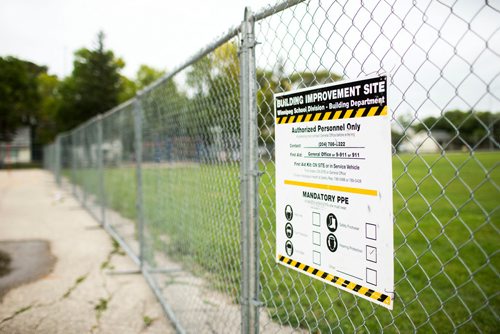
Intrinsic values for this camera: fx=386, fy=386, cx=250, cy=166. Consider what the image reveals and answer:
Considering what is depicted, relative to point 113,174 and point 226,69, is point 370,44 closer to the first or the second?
point 226,69

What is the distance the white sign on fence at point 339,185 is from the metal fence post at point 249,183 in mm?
247

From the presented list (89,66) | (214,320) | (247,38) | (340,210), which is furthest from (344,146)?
(89,66)

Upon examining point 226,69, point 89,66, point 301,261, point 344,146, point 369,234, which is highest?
point 89,66

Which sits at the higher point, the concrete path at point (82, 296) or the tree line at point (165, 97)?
the tree line at point (165, 97)

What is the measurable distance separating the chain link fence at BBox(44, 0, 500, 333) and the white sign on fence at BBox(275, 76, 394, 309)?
0.36ft

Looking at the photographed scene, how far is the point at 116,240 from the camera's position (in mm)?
7297

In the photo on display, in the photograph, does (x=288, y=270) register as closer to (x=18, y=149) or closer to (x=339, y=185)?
(x=339, y=185)

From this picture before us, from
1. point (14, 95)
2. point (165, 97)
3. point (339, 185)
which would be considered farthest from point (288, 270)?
point (14, 95)

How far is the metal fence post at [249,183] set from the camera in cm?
220

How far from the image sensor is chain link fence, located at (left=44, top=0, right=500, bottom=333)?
1.27m

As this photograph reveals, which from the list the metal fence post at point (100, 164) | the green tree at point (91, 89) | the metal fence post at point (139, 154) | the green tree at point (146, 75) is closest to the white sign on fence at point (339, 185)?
the metal fence post at point (139, 154)

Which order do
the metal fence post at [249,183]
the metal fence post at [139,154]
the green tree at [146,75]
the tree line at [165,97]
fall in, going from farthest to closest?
the green tree at [146,75] → the metal fence post at [139,154] → the metal fence post at [249,183] → the tree line at [165,97]

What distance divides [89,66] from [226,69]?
5055 centimetres

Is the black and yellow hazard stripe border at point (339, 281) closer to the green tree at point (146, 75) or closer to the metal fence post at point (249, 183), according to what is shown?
the metal fence post at point (249, 183)
